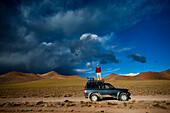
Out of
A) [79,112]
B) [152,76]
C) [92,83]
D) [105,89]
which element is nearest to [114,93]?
[105,89]

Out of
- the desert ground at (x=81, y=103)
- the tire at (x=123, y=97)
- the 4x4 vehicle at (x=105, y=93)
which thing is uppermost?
the 4x4 vehicle at (x=105, y=93)

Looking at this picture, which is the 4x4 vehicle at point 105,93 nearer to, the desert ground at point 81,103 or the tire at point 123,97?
the tire at point 123,97

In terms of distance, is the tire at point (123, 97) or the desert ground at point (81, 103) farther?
the tire at point (123, 97)

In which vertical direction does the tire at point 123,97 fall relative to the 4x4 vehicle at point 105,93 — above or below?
below

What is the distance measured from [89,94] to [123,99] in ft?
12.2

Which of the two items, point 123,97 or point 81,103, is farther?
point 123,97

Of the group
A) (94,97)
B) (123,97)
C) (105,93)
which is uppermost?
(105,93)

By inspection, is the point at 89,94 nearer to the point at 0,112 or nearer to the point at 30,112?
the point at 30,112

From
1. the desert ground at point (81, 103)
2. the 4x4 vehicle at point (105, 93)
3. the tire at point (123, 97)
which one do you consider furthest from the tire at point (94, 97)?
the tire at point (123, 97)

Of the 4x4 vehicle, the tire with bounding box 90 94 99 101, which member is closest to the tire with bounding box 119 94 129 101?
the 4x4 vehicle

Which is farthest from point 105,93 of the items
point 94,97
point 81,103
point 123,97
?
point 81,103

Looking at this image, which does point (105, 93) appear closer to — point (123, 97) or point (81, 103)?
point (123, 97)

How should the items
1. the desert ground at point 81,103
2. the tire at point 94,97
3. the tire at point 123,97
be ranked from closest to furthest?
the desert ground at point 81,103, the tire at point 123,97, the tire at point 94,97

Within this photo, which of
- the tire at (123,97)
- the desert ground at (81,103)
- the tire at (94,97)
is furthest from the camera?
the tire at (94,97)
